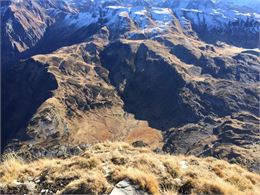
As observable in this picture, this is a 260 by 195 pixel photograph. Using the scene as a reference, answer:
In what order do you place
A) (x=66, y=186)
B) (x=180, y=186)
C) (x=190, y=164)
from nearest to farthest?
(x=66, y=186), (x=180, y=186), (x=190, y=164)

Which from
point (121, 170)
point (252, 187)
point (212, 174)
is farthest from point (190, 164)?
point (121, 170)

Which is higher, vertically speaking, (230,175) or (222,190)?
(222,190)

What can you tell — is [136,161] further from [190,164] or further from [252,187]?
[252,187]

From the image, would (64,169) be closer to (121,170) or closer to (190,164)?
(121,170)

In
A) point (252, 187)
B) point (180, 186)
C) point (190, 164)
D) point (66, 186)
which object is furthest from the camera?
point (190, 164)

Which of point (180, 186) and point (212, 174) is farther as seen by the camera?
point (212, 174)

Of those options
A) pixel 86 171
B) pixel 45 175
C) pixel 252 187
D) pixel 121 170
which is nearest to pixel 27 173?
pixel 45 175
